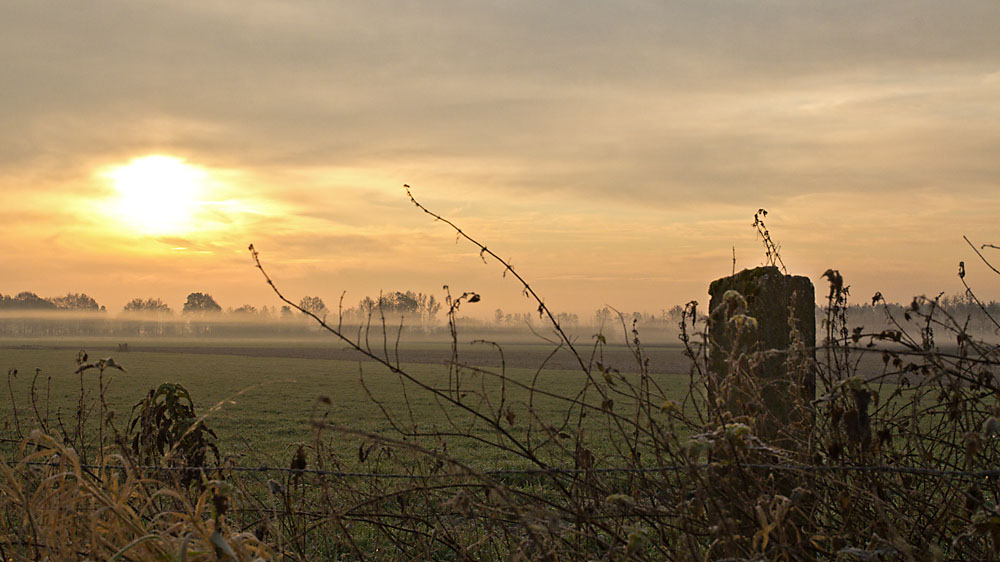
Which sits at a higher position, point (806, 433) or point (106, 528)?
point (806, 433)

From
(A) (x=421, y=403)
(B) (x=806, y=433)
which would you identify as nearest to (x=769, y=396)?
(B) (x=806, y=433)

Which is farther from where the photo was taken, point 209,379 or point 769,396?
point 209,379

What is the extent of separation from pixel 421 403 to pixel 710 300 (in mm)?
19144

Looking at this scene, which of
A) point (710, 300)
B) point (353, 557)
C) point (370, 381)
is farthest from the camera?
point (370, 381)

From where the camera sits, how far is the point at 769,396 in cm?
370

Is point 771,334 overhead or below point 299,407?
overhead

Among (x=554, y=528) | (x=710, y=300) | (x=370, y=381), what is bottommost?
(x=370, y=381)

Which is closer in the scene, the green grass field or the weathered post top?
the weathered post top

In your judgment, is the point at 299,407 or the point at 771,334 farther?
the point at 299,407

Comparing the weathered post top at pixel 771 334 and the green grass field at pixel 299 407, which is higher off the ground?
the weathered post top at pixel 771 334

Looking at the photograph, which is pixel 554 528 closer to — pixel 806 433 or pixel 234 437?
pixel 806 433

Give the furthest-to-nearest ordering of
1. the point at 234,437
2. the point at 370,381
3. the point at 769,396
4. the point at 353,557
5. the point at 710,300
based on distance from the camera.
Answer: the point at 370,381, the point at 234,437, the point at 353,557, the point at 710,300, the point at 769,396

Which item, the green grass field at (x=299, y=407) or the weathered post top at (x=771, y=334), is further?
the green grass field at (x=299, y=407)

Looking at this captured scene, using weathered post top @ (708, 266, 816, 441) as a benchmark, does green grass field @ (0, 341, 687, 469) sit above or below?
below
